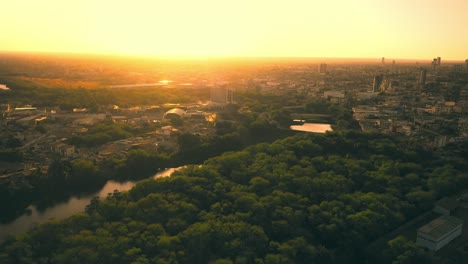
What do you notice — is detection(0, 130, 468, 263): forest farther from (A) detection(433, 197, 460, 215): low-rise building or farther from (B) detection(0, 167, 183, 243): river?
(B) detection(0, 167, 183, 243): river

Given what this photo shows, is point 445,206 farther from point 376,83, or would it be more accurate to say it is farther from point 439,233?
point 376,83

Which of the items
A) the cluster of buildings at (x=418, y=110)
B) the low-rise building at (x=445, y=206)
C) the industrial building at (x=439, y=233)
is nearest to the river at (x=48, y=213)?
the industrial building at (x=439, y=233)

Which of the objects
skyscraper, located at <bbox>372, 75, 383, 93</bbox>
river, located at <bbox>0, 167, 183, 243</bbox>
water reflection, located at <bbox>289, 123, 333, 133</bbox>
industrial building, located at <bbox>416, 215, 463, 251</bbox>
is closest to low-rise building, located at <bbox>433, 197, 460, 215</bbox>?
industrial building, located at <bbox>416, 215, 463, 251</bbox>

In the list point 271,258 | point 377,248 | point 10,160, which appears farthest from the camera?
point 10,160

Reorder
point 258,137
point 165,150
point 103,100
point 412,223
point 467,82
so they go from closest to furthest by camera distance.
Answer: point 412,223 → point 165,150 → point 258,137 → point 103,100 → point 467,82

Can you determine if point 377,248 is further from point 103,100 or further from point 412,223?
point 103,100

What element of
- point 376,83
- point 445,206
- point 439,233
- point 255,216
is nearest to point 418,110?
point 376,83

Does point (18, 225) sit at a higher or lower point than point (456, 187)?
lower

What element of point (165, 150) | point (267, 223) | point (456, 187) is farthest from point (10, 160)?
point (456, 187)

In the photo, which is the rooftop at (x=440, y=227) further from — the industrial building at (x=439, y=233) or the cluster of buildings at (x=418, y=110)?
the cluster of buildings at (x=418, y=110)
